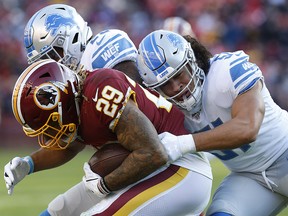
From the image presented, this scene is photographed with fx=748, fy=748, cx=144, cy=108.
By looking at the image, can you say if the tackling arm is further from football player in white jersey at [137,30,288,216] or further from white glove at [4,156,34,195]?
white glove at [4,156,34,195]

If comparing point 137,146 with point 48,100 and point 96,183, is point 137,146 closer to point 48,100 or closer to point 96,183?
point 96,183

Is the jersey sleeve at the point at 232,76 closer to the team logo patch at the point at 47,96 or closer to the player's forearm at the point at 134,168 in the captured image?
the player's forearm at the point at 134,168

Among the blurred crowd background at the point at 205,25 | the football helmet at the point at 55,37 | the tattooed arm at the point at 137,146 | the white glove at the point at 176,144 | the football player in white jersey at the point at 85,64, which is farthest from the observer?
the blurred crowd background at the point at 205,25

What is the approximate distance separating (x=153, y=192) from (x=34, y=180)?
16.1ft

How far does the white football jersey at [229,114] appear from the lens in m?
3.76

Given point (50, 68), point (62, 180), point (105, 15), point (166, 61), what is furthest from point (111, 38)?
point (105, 15)

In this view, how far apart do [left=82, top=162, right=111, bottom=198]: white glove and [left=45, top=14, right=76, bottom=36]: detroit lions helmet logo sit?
1291 millimetres

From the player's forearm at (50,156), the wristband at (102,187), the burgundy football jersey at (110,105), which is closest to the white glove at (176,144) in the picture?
the burgundy football jersey at (110,105)

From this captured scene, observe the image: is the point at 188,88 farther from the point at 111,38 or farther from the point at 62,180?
the point at 62,180

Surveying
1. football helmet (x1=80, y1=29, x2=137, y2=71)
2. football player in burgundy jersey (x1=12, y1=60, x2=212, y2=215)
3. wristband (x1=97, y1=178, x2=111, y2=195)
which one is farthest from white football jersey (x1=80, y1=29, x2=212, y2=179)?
wristband (x1=97, y1=178, x2=111, y2=195)

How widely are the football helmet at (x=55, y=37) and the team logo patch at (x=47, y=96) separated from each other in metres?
1.13

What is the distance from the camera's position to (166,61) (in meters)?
3.75

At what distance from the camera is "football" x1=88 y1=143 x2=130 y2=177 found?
3480 mm

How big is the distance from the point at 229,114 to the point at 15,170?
117 cm
